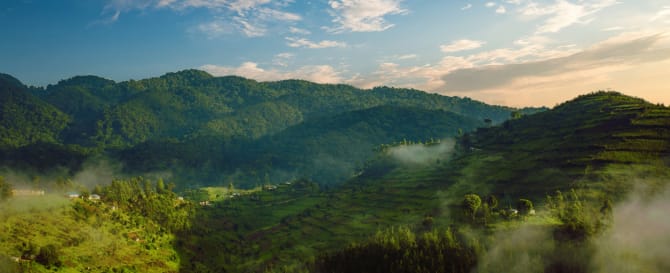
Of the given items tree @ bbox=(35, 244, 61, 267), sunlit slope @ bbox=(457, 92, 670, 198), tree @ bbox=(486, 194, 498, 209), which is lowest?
tree @ bbox=(35, 244, 61, 267)

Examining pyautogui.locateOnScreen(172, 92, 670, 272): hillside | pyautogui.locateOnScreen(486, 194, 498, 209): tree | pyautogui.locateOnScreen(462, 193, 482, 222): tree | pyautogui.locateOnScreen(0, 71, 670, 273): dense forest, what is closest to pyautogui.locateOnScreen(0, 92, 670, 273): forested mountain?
pyautogui.locateOnScreen(462, 193, 482, 222): tree

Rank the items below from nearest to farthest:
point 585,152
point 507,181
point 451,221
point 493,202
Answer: point 451,221 → point 493,202 → point 585,152 → point 507,181

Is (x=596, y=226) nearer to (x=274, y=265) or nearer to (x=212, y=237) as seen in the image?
(x=274, y=265)

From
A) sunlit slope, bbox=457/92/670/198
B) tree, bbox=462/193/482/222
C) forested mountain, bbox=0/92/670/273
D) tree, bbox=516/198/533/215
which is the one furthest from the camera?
tree, bbox=462/193/482/222

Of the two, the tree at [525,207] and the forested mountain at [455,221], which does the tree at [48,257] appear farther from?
the tree at [525,207]

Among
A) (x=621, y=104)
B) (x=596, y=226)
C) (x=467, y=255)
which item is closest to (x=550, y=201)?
(x=596, y=226)

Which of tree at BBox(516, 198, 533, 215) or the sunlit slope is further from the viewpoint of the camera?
the sunlit slope

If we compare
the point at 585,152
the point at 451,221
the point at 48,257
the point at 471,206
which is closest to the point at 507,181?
the point at 585,152

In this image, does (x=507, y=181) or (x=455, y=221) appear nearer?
(x=455, y=221)

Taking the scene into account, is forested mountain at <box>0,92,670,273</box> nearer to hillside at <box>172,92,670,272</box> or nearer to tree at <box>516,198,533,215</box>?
tree at <box>516,198,533,215</box>

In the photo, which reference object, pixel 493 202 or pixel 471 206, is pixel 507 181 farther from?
pixel 471 206

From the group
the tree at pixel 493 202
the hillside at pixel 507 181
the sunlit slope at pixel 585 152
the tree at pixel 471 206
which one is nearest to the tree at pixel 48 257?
the hillside at pixel 507 181
